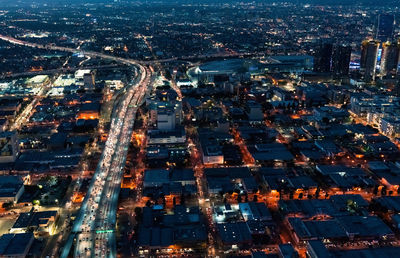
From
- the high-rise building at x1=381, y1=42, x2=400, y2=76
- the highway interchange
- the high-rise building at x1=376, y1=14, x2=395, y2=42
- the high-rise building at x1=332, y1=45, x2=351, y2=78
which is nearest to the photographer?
the highway interchange

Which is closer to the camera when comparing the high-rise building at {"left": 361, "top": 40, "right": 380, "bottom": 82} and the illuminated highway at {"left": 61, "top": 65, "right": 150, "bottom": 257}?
the illuminated highway at {"left": 61, "top": 65, "right": 150, "bottom": 257}

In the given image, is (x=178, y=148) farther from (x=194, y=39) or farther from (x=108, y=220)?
(x=194, y=39)

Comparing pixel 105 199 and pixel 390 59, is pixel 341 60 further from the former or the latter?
pixel 105 199

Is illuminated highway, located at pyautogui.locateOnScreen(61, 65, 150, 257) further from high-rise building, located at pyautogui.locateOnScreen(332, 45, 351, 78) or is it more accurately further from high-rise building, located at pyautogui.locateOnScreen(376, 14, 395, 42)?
high-rise building, located at pyautogui.locateOnScreen(376, 14, 395, 42)

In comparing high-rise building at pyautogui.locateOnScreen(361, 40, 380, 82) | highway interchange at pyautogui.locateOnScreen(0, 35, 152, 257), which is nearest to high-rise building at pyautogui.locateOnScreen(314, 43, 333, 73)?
high-rise building at pyautogui.locateOnScreen(361, 40, 380, 82)

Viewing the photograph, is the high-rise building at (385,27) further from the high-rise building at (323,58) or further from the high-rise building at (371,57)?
the high-rise building at (323,58)
